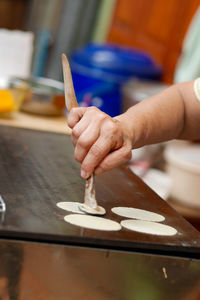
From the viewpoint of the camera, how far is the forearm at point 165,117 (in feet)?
4.32

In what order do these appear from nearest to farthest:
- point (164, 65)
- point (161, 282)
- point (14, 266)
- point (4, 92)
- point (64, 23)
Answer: point (14, 266) → point (161, 282) → point (4, 92) → point (164, 65) → point (64, 23)

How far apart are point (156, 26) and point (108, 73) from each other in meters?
0.75

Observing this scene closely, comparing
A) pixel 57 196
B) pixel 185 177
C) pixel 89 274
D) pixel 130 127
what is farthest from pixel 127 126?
pixel 185 177

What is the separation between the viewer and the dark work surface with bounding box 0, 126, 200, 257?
100 cm

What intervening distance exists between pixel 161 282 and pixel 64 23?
3.89m

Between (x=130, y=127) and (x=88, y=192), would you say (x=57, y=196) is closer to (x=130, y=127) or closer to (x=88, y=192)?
(x=88, y=192)

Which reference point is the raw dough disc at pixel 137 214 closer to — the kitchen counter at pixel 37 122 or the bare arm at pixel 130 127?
the bare arm at pixel 130 127

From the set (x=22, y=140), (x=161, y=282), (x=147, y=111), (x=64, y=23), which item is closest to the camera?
(x=161, y=282)

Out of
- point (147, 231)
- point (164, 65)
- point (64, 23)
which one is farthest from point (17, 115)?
point (64, 23)

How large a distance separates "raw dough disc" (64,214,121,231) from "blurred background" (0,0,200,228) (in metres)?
1.15

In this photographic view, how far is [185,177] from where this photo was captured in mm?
2766

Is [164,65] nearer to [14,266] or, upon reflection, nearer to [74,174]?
[74,174]

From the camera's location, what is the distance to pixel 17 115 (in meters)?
2.32

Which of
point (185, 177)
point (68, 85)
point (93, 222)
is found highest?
point (68, 85)
